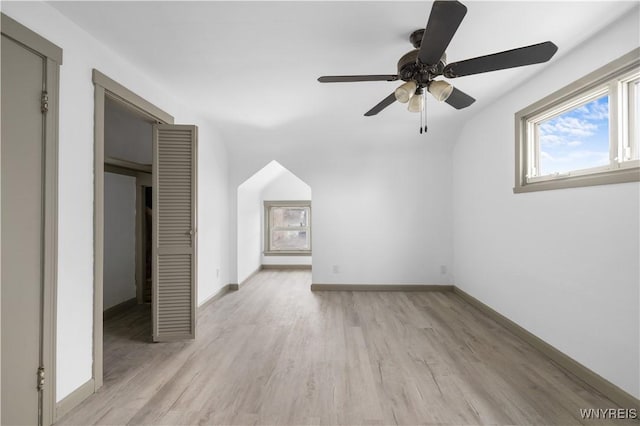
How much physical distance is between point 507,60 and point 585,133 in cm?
132

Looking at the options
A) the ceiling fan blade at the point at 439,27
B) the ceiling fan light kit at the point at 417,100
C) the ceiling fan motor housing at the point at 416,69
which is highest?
the ceiling fan motor housing at the point at 416,69

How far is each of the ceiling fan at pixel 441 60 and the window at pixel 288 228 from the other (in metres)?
4.79

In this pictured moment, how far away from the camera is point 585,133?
2.40 metres

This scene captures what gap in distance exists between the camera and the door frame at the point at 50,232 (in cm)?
173

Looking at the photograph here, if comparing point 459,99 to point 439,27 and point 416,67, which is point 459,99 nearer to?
point 416,67

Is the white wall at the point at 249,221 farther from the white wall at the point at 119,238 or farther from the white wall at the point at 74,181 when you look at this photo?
the white wall at the point at 74,181

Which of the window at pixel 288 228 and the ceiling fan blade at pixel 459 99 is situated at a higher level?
the ceiling fan blade at pixel 459 99

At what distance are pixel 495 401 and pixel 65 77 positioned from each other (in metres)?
3.41

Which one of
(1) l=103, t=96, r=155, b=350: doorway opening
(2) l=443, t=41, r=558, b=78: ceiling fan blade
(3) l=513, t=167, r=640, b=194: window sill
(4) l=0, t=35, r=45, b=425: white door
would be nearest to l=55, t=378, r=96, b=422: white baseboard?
(4) l=0, t=35, r=45, b=425: white door

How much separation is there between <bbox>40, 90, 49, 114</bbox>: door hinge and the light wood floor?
182 cm

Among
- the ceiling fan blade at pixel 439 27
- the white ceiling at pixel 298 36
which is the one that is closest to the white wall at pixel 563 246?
the white ceiling at pixel 298 36

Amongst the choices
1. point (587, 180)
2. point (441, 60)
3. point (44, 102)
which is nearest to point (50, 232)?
point (44, 102)

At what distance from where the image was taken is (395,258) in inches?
191

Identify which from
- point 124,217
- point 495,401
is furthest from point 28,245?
point 495,401
